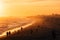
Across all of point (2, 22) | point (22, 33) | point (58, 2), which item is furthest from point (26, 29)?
point (58, 2)

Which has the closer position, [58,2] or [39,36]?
[39,36]

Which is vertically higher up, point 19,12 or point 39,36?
point 19,12

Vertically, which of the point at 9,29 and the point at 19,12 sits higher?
the point at 19,12

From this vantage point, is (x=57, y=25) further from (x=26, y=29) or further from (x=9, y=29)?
(x=9, y=29)

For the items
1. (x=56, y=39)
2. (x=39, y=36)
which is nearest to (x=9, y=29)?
(x=39, y=36)

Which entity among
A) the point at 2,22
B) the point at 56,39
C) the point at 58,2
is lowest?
the point at 56,39

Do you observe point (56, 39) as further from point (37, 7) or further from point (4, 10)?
point (4, 10)
